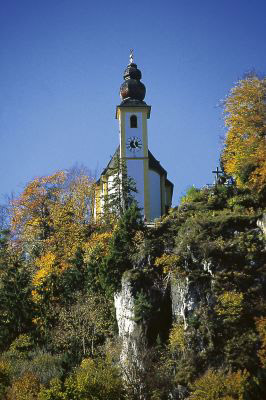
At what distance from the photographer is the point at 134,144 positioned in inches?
2012

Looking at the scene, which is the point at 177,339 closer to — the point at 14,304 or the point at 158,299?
the point at 158,299

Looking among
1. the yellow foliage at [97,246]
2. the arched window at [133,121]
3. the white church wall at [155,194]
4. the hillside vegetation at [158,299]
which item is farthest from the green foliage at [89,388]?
the arched window at [133,121]

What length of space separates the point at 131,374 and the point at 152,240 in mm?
9450

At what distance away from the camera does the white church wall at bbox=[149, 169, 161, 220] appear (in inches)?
1965

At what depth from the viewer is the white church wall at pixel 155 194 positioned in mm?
49906

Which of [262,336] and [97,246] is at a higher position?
[97,246]

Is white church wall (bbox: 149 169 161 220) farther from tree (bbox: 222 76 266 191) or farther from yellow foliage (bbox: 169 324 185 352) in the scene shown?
yellow foliage (bbox: 169 324 185 352)

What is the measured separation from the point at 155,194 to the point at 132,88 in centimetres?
1064

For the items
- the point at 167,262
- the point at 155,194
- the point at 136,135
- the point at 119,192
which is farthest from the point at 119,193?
the point at 167,262

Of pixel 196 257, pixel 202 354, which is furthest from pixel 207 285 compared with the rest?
pixel 202 354

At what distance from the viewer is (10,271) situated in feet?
140

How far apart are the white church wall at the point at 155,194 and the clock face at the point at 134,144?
231cm

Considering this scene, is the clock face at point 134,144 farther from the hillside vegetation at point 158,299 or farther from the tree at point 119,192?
the hillside vegetation at point 158,299

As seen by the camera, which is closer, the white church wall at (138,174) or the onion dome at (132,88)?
the white church wall at (138,174)
